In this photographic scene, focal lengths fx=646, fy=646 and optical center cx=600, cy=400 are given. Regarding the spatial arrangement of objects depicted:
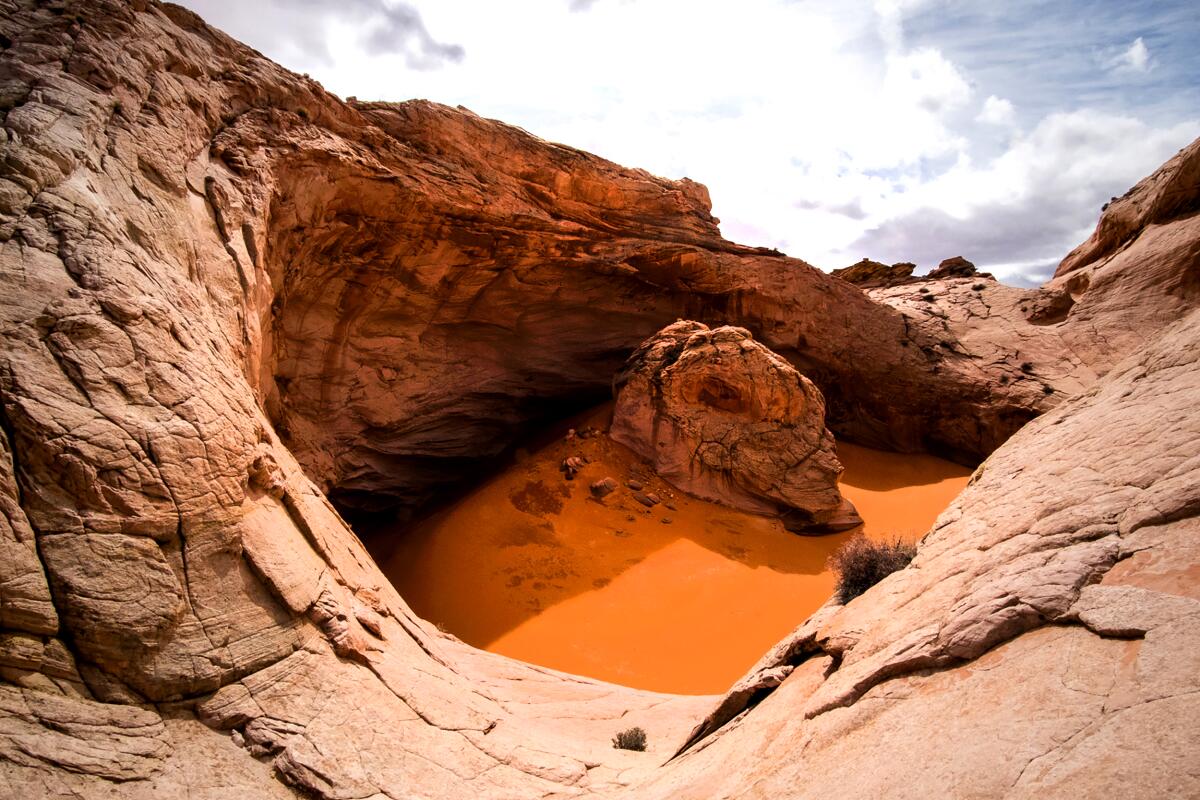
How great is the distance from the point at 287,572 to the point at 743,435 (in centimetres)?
796

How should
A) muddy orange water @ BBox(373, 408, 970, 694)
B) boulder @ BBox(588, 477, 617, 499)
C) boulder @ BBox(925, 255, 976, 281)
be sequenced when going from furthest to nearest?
1. boulder @ BBox(925, 255, 976, 281)
2. boulder @ BBox(588, 477, 617, 499)
3. muddy orange water @ BBox(373, 408, 970, 694)

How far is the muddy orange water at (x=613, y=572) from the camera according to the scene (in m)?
7.95

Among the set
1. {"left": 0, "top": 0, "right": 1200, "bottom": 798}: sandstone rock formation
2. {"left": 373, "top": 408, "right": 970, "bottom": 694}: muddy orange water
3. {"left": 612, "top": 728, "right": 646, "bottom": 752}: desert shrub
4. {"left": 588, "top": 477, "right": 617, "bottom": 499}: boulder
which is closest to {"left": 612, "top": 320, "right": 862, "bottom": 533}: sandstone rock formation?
{"left": 373, "top": 408, "right": 970, "bottom": 694}: muddy orange water

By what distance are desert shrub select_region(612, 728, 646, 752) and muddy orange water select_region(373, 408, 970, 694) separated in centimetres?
210

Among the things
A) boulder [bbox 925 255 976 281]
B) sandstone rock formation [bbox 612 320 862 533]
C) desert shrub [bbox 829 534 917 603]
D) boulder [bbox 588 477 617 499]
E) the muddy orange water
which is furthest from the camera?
boulder [bbox 925 255 976 281]

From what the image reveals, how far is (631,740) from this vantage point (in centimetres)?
526

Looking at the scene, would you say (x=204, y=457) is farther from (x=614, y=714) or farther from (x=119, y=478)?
(x=614, y=714)

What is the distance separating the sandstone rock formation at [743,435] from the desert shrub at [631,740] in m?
5.74

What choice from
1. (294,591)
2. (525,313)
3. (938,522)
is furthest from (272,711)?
(525,313)

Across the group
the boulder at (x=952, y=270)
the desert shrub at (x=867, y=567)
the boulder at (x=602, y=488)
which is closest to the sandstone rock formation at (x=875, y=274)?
the boulder at (x=952, y=270)

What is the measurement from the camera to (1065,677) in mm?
2121

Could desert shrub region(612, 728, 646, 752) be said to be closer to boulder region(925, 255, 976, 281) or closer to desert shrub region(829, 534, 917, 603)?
desert shrub region(829, 534, 917, 603)

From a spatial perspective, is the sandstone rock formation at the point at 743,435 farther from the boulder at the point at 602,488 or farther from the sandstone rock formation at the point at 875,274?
the sandstone rock formation at the point at 875,274

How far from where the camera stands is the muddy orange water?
7953mm
